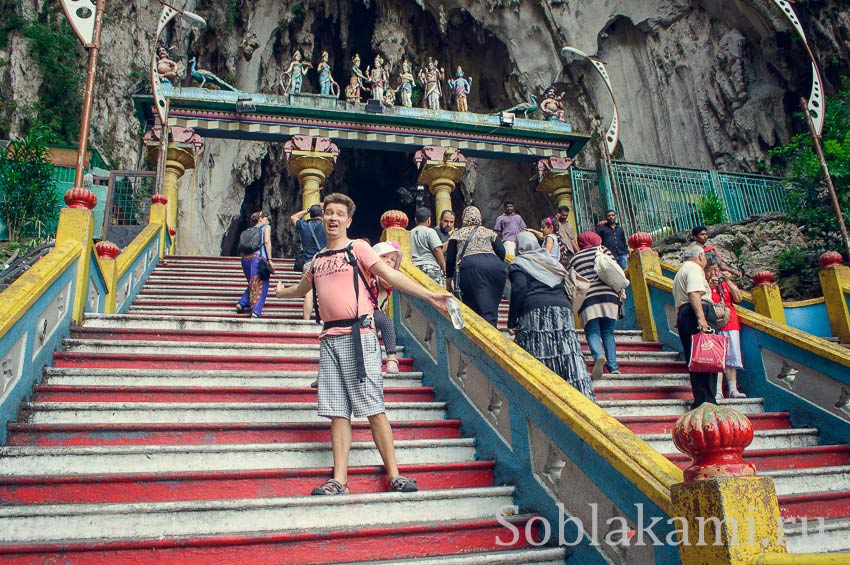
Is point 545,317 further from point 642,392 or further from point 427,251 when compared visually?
point 427,251

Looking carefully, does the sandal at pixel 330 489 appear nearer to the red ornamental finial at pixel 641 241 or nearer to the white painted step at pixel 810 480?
the white painted step at pixel 810 480

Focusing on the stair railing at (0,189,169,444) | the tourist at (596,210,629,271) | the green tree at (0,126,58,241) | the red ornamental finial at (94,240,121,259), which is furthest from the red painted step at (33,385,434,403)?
the green tree at (0,126,58,241)

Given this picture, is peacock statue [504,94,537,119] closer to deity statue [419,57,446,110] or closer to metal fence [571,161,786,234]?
deity statue [419,57,446,110]

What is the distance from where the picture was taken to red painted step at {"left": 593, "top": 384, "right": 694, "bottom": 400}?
5375mm

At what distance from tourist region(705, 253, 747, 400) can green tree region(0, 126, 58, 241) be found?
1406cm

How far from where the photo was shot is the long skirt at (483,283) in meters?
5.70

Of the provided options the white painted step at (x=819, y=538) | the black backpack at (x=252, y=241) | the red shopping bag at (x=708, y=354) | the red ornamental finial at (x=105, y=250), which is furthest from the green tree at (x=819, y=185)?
the red ornamental finial at (x=105, y=250)

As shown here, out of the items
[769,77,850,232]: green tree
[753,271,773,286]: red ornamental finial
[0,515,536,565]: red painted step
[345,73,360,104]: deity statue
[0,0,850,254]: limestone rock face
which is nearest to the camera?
[0,515,536,565]: red painted step

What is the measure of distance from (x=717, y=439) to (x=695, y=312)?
3.14m

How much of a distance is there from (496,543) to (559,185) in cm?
1468

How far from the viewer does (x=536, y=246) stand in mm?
5098

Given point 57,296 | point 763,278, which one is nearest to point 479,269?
point 57,296

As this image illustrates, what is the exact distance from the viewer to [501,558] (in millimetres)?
2953

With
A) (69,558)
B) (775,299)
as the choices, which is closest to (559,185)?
(775,299)
